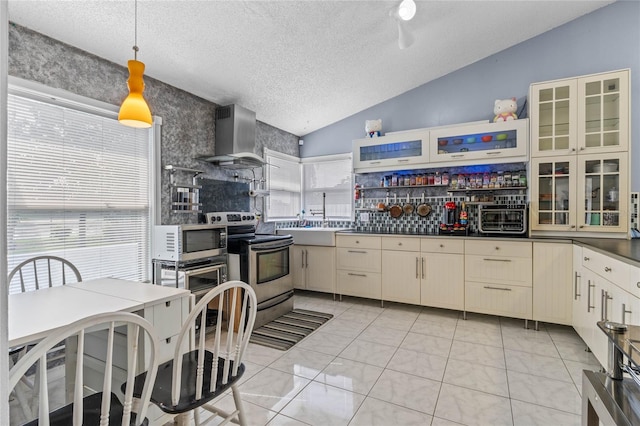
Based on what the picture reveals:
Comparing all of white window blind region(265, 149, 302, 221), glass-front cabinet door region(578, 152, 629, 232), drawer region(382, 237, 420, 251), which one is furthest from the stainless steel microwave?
glass-front cabinet door region(578, 152, 629, 232)

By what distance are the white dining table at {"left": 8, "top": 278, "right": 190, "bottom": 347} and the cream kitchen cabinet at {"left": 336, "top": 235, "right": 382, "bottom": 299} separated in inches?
97.4

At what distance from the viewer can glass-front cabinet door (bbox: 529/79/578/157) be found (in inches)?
120

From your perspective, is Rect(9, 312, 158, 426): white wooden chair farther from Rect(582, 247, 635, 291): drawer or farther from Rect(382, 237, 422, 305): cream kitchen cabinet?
Rect(382, 237, 422, 305): cream kitchen cabinet

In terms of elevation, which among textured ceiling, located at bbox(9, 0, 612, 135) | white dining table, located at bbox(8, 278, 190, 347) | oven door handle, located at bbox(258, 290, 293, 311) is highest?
textured ceiling, located at bbox(9, 0, 612, 135)

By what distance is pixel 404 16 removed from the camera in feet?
7.91

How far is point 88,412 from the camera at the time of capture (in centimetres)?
112

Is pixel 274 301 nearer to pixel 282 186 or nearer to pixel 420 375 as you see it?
pixel 420 375

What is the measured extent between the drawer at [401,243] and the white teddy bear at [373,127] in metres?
1.47

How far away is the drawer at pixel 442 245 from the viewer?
333cm

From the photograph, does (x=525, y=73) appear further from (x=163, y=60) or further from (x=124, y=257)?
(x=124, y=257)

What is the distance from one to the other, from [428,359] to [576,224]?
2.07 meters

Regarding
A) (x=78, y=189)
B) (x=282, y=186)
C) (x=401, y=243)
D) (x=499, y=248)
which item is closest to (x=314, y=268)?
(x=401, y=243)

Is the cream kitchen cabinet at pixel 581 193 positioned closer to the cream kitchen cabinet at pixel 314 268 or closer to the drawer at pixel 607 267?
the drawer at pixel 607 267

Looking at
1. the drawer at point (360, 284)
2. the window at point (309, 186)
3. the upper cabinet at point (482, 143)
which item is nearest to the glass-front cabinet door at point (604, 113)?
the upper cabinet at point (482, 143)
